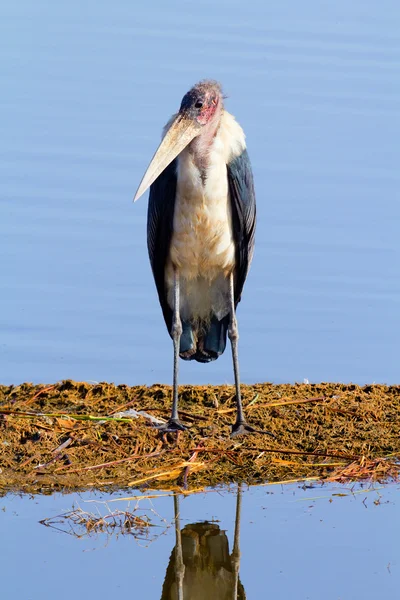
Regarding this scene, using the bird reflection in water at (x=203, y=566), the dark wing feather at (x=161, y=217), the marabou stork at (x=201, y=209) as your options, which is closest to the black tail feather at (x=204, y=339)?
the marabou stork at (x=201, y=209)

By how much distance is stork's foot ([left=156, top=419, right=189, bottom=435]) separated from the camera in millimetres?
7984

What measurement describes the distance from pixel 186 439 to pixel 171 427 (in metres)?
0.19

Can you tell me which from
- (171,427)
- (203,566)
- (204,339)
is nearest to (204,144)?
(204,339)

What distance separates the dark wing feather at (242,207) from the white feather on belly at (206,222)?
0.04 meters

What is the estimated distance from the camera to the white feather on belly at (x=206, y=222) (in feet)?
27.6

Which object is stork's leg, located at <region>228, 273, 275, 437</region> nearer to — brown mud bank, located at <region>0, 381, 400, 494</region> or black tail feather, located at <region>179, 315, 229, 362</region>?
brown mud bank, located at <region>0, 381, 400, 494</region>

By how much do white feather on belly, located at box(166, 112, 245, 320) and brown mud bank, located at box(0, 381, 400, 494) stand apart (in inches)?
27.7

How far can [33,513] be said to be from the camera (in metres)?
6.93

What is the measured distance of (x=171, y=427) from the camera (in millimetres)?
8078

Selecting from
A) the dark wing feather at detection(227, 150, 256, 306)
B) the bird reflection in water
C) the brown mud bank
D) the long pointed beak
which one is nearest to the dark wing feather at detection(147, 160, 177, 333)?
the long pointed beak

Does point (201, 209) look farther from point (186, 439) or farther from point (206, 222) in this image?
point (186, 439)

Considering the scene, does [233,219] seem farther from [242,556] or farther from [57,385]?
[242,556]

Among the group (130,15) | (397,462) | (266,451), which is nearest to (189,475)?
(266,451)

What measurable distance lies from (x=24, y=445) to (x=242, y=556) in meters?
1.42
